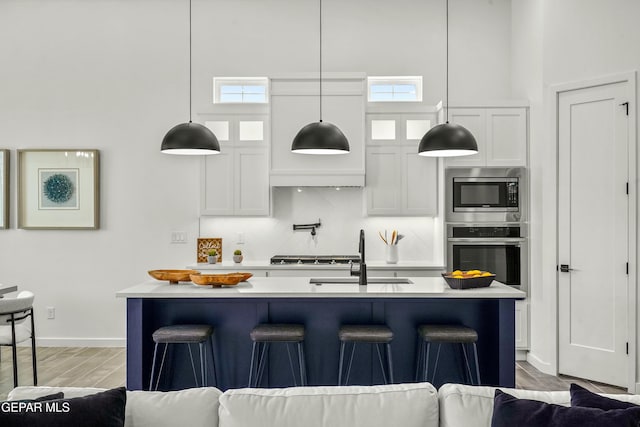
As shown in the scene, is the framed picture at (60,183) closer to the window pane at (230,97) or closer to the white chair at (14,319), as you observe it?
the window pane at (230,97)

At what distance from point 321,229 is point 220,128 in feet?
5.20

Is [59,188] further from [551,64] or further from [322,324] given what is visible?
[551,64]

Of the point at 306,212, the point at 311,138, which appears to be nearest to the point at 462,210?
the point at 306,212

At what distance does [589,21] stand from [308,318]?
3.50m

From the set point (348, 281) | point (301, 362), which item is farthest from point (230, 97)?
point (301, 362)

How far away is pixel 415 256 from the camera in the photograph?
18.3 feet

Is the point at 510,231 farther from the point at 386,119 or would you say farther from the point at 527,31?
the point at 527,31

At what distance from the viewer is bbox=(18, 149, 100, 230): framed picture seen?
5.46 meters

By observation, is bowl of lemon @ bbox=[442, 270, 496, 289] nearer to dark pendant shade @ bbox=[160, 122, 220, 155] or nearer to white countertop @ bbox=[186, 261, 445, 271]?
white countertop @ bbox=[186, 261, 445, 271]

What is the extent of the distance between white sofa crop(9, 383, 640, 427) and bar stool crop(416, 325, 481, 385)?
142 cm

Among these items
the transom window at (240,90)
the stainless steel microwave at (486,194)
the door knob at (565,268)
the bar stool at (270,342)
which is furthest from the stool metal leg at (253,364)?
the transom window at (240,90)

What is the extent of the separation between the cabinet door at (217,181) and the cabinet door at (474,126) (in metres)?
2.27

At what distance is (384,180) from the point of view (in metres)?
5.18

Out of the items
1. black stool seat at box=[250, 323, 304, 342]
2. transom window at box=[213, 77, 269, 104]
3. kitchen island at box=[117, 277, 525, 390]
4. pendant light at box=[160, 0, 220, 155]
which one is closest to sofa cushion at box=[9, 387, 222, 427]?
black stool seat at box=[250, 323, 304, 342]
